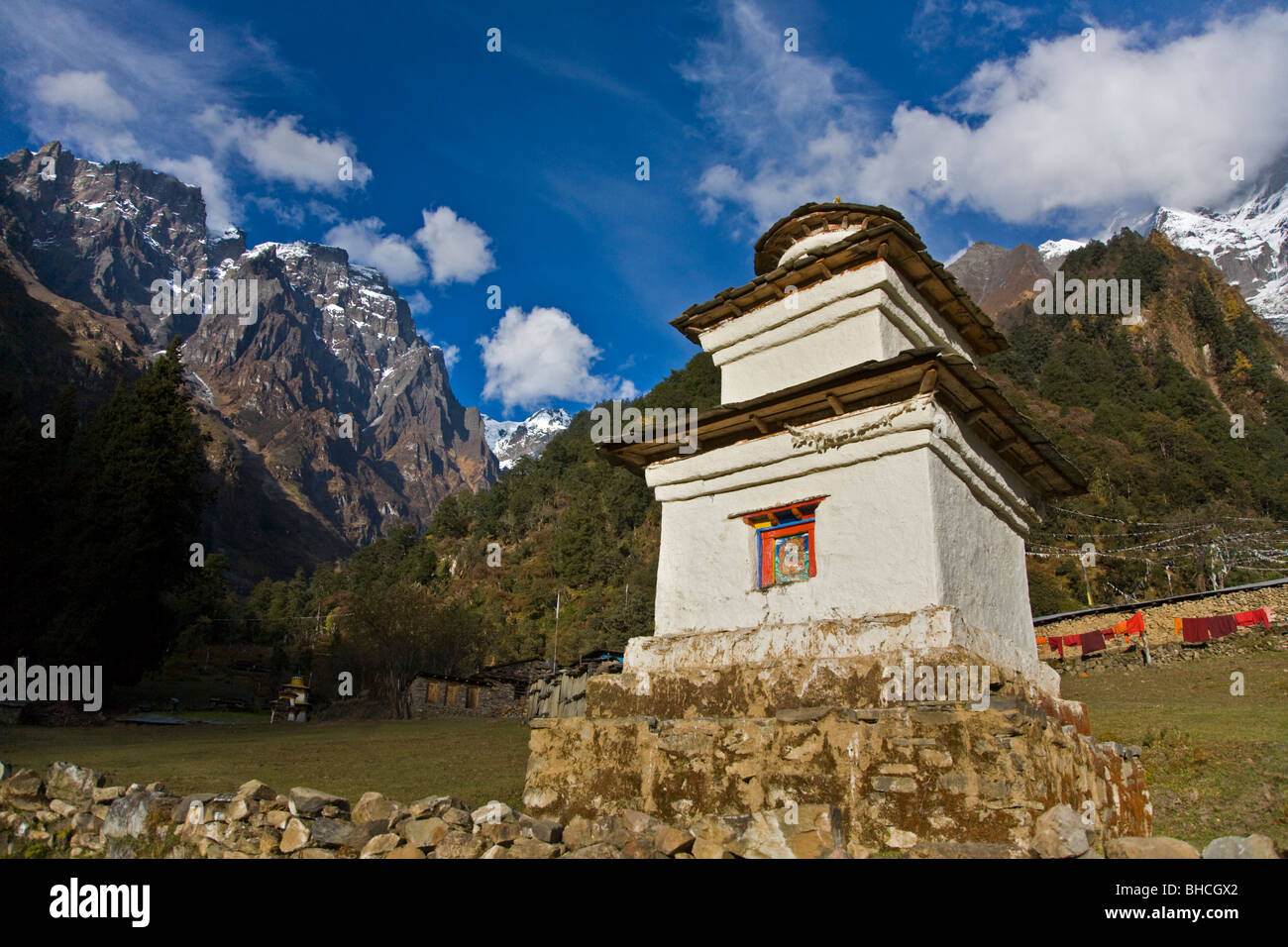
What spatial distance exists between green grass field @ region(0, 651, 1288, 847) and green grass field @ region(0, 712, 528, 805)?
0.03 m

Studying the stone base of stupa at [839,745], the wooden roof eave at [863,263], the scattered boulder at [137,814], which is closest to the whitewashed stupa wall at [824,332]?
the wooden roof eave at [863,263]

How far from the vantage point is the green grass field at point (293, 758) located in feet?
34.3

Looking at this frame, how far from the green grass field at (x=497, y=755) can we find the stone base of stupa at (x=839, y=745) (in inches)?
80.5

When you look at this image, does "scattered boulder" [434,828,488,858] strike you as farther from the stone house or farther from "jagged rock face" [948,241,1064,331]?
"jagged rock face" [948,241,1064,331]

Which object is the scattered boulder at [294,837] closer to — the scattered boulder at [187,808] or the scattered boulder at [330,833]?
the scattered boulder at [330,833]

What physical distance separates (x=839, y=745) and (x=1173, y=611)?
3024 cm

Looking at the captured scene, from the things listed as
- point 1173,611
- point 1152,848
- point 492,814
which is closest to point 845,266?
point 1152,848

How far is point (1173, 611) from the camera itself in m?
29.8

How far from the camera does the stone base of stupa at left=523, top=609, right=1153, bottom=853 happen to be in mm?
6000

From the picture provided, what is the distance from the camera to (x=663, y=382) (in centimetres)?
8800

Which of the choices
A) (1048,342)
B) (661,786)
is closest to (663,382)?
(1048,342)

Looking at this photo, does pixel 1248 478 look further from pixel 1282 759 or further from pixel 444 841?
pixel 444 841

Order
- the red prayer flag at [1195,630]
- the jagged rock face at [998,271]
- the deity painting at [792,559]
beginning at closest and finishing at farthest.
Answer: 1. the deity painting at [792,559]
2. the red prayer flag at [1195,630]
3. the jagged rock face at [998,271]

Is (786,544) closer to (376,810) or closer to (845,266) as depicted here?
(845,266)
